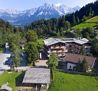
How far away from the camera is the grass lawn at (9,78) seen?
50.3m

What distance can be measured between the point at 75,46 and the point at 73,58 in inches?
603

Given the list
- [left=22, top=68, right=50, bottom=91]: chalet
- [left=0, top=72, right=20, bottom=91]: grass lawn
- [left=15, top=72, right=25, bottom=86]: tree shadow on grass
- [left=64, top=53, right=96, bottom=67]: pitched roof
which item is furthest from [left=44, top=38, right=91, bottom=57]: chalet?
[left=22, top=68, right=50, bottom=91]: chalet

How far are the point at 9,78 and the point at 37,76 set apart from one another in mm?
6040

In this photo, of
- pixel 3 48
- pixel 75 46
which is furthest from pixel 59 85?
pixel 3 48

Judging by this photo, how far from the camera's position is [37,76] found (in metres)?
50.3

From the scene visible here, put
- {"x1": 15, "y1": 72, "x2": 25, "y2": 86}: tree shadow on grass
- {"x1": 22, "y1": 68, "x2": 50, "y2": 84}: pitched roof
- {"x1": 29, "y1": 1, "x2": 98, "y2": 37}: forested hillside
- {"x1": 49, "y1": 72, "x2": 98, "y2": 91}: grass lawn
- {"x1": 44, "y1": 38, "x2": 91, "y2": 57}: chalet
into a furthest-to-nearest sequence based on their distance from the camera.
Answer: {"x1": 29, "y1": 1, "x2": 98, "y2": 37}: forested hillside → {"x1": 44, "y1": 38, "x2": 91, "y2": 57}: chalet → {"x1": 15, "y1": 72, "x2": 25, "y2": 86}: tree shadow on grass → {"x1": 22, "y1": 68, "x2": 50, "y2": 84}: pitched roof → {"x1": 49, "y1": 72, "x2": 98, "y2": 91}: grass lawn

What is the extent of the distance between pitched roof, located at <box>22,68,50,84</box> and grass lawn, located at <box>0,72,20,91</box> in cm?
247

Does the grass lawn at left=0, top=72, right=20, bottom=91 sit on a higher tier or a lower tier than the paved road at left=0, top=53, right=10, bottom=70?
lower

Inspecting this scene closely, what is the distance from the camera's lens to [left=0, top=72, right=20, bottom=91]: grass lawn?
5033cm

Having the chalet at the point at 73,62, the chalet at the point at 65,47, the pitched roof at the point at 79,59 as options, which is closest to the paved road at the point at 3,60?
the chalet at the point at 65,47

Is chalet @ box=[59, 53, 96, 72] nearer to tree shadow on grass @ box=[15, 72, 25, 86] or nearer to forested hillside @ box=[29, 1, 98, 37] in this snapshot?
tree shadow on grass @ box=[15, 72, 25, 86]

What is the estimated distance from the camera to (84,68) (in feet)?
186

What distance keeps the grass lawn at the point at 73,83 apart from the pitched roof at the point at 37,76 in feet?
4.97

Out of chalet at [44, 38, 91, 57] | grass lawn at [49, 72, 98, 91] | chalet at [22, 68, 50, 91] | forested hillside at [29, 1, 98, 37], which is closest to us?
grass lawn at [49, 72, 98, 91]
